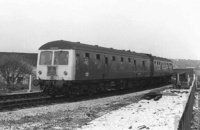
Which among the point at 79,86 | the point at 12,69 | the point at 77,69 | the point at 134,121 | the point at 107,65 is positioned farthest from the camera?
the point at 12,69

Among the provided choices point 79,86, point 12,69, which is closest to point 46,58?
point 79,86

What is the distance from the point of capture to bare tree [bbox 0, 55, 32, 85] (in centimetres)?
2422

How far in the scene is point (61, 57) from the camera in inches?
543

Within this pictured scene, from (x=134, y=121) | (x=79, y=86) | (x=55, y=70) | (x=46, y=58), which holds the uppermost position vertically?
(x=46, y=58)

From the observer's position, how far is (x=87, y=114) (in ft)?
29.7

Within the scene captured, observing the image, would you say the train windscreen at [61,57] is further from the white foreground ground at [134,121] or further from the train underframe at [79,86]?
the white foreground ground at [134,121]

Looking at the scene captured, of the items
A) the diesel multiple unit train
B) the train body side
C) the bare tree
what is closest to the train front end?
the diesel multiple unit train

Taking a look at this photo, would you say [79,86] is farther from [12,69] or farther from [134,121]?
[12,69]

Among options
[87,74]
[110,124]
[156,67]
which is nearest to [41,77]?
[87,74]

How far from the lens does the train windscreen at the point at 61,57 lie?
1361 cm

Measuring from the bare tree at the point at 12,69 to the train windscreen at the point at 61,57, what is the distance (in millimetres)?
11655

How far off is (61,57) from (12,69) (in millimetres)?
12789

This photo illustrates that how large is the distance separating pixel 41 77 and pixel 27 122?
255 inches

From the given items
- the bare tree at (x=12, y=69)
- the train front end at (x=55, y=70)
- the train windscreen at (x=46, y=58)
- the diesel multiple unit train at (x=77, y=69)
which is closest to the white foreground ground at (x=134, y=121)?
the train front end at (x=55, y=70)
